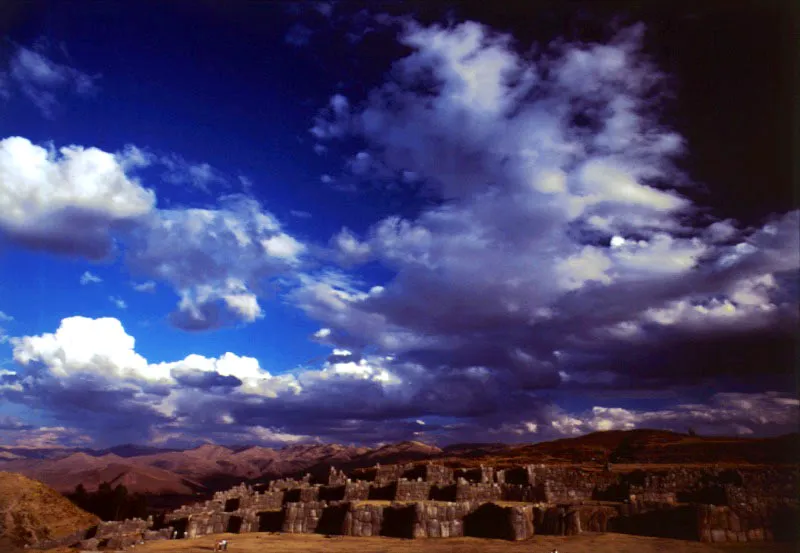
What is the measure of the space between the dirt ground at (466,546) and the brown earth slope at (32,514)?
1636cm

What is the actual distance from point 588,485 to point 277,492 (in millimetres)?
27542

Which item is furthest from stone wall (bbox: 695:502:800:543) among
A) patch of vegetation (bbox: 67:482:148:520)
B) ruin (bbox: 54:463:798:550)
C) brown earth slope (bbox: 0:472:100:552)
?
patch of vegetation (bbox: 67:482:148:520)

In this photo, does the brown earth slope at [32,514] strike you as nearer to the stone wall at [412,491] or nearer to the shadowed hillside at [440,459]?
the stone wall at [412,491]

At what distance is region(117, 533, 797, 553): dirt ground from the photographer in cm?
2778

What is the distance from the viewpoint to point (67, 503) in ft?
174

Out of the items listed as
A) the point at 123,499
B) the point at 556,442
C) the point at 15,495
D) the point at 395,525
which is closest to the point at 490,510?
the point at 395,525

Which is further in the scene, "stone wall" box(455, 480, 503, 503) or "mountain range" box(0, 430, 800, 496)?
"mountain range" box(0, 430, 800, 496)

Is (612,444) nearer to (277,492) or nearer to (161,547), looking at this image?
(277,492)

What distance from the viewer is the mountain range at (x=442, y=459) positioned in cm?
7038

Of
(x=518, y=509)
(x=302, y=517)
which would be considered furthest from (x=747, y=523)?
(x=302, y=517)

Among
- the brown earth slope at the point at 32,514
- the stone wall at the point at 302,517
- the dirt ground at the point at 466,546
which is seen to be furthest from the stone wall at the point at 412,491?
the brown earth slope at the point at 32,514

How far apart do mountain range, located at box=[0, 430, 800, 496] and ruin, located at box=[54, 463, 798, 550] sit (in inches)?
235

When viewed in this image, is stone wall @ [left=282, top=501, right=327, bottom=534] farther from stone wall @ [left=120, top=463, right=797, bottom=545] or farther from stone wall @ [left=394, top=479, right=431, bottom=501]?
stone wall @ [left=394, top=479, right=431, bottom=501]

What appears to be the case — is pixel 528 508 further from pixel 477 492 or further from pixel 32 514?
pixel 32 514
